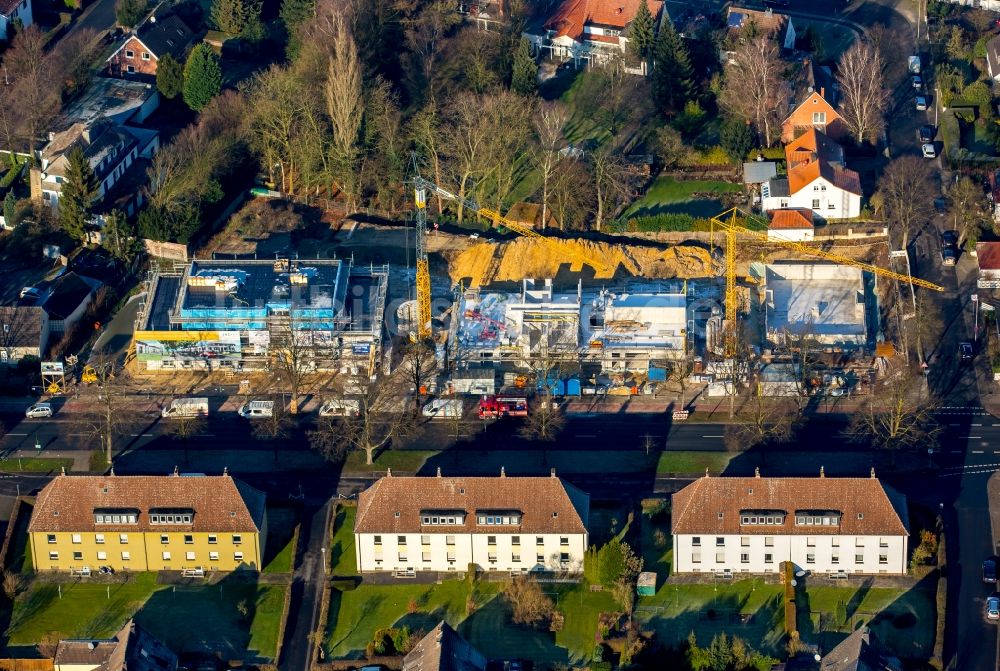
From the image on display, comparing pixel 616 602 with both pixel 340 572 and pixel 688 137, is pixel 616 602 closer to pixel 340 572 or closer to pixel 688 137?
pixel 340 572

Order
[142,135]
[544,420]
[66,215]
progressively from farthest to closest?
[142,135] < [66,215] < [544,420]

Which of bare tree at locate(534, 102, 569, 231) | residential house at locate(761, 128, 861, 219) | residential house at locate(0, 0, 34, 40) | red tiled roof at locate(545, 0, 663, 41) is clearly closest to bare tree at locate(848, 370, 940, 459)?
residential house at locate(761, 128, 861, 219)

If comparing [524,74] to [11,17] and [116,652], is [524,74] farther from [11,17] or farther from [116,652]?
[116,652]

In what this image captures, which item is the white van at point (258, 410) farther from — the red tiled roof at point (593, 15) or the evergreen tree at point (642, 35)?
the red tiled roof at point (593, 15)

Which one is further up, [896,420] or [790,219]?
[790,219]

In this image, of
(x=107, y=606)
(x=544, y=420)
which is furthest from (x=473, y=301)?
(x=107, y=606)

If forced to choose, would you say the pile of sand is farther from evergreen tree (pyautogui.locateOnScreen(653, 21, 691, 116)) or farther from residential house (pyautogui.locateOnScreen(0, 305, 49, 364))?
residential house (pyautogui.locateOnScreen(0, 305, 49, 364))

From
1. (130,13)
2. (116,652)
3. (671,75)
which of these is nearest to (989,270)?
(671,75)
